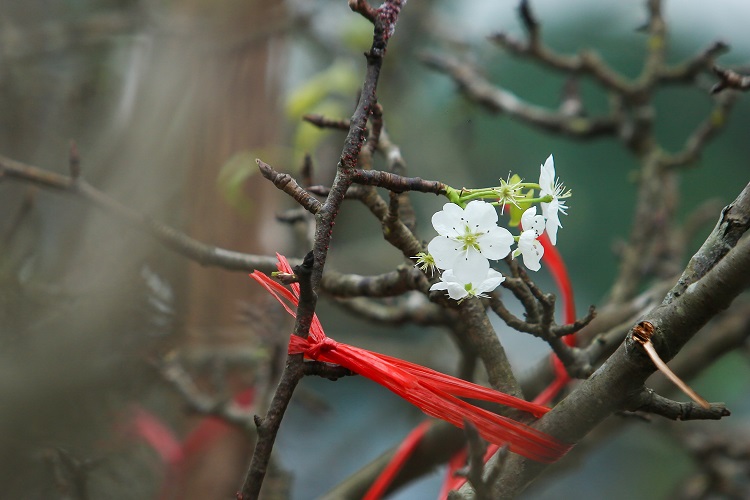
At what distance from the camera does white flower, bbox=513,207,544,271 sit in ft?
1.83

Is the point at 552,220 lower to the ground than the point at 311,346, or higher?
higher

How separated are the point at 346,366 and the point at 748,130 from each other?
216 centimetres

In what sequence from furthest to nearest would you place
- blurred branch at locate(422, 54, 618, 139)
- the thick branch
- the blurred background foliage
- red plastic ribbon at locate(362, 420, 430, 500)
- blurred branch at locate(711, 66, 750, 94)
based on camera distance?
blurred branch at locate(422, 54, 618, 139), the blurred background foliage, red plastic ribbon at locate(362, 420, 430, 500), blurred branch at locate(711, 66, 750, 94), the thick branch

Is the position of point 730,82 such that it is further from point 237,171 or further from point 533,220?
point 237,171

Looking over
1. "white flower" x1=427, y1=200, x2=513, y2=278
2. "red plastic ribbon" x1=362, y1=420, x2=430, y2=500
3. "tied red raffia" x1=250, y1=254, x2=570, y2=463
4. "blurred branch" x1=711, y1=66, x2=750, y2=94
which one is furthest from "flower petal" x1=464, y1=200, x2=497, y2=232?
"red plastic ribbon" x1=362, y1=420, x2=430, y2=500

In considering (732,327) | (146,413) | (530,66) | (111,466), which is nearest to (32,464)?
(111,466)

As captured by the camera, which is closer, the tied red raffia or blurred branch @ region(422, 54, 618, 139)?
the tied red raffia

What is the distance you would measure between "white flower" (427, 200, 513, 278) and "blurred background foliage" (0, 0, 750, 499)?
0.19m

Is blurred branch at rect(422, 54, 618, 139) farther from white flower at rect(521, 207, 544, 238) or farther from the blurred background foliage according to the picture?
white flower at rect(521, 207, 544, 238)

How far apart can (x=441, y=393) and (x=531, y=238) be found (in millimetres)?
146

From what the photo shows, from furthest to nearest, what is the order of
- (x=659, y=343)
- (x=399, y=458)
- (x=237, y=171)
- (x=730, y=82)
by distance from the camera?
1. (x=237, y=171)
2. (x=399, y=458)
3. (x=730, y=82)
4. (x=659, y=343)

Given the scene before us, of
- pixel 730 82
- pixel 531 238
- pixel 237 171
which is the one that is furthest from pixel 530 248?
pixel 237 171

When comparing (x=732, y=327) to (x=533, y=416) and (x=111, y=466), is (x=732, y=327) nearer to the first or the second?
(x=533, y=416)

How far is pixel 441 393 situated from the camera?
23.0 inches
